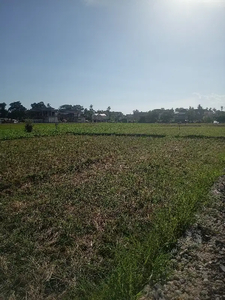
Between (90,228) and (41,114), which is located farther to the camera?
(41,114)

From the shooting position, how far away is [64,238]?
359 centimetres

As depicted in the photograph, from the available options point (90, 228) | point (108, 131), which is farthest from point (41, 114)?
point (90, 228)

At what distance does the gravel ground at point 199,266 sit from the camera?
236 cm

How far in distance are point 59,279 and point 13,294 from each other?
474 mm

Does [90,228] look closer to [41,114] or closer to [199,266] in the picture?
[199,266]

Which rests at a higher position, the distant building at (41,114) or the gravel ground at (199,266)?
the distant building at (41,114)

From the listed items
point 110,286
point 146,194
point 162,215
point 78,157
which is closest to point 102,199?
point 146,194

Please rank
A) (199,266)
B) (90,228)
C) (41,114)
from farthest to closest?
(41,114) < (90,228) < (199,266)

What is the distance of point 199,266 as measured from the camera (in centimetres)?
283

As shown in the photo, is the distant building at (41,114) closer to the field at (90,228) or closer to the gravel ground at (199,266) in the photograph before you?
the field at (90,228)

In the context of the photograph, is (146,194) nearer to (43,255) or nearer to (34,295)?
(43,255)

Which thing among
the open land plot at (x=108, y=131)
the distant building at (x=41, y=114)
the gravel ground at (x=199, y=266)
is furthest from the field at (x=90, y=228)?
the distant building at (x=41, y=114)

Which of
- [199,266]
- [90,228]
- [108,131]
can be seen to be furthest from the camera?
[108,131]

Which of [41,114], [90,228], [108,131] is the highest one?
[41,114]
